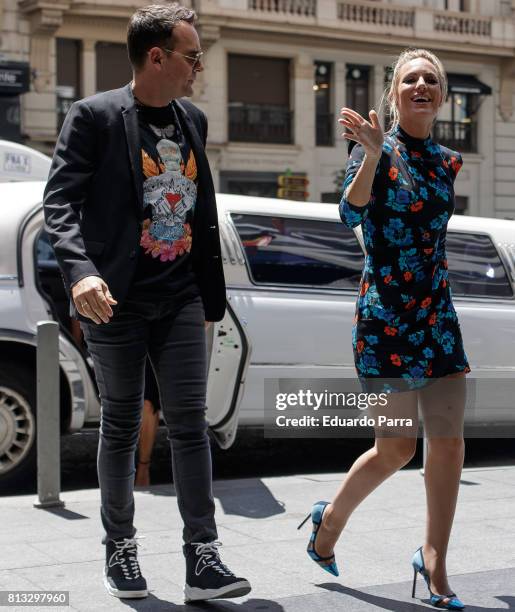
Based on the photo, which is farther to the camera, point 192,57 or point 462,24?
point 462,24

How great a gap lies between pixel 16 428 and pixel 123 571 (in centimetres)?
276

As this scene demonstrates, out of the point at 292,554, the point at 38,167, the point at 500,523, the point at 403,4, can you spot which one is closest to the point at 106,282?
the point at 292,554

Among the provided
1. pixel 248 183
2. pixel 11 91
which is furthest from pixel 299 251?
pixel 248 183

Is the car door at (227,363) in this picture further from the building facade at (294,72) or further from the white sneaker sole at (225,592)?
the building facade at (294,72)

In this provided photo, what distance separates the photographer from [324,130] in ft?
105

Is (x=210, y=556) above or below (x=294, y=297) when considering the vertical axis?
below

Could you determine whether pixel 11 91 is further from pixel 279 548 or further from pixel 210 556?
pixel 210 556

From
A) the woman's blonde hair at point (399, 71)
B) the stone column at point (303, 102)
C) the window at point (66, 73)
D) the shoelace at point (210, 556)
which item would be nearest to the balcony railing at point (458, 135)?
the stone column at point (303, 102)

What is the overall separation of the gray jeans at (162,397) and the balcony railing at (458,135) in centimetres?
3011

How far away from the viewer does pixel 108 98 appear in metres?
4.02

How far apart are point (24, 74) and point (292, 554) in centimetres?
2339

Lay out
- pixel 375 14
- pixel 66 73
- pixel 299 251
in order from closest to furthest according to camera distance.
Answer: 1. pixel 299 251
2. pixel 66 73
3. pixel 375 14

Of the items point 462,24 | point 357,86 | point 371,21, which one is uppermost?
point 462,24

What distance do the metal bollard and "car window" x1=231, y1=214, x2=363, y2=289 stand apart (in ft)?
5.18
